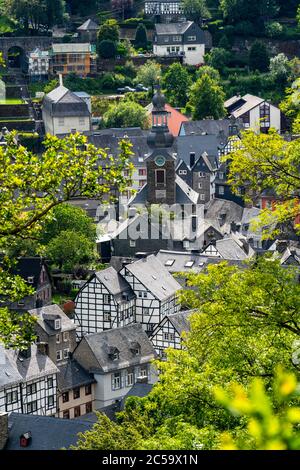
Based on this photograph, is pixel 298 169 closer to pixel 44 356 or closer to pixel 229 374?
pixel 229 374

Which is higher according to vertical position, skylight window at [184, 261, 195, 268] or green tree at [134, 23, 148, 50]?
skylight window at [184, 261, 195, 268]

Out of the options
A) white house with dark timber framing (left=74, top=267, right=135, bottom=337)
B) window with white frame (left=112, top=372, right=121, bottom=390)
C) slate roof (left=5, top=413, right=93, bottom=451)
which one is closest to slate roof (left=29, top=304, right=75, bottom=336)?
white house with dark timber framing (left=74, top=267, right=135, bottom=337)

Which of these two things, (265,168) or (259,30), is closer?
(265,168)

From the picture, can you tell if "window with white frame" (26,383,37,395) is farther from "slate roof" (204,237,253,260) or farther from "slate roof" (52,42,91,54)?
"slate roof" (52,42,91,54)

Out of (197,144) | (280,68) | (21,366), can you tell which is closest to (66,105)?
(197,144)

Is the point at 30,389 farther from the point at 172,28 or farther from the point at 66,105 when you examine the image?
the point at 172,28
